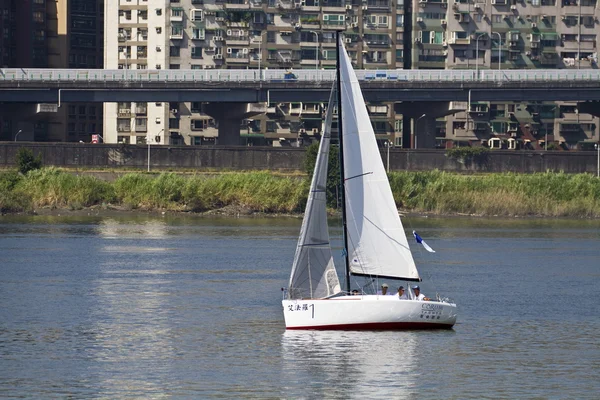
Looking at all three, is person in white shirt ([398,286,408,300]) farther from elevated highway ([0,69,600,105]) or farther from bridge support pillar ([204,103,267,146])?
bridge support pillar ([204,103,267,146])

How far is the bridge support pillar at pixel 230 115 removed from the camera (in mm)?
179500

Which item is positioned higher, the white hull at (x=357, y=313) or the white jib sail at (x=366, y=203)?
the white jib sail at (x=366, y=203)

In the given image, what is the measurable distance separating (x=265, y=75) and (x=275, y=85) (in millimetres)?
2681

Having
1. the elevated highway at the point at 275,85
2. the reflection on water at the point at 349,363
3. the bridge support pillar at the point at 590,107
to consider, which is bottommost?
the reflection on water at the point at 349,363

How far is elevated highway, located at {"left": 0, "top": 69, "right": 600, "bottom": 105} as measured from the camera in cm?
17162

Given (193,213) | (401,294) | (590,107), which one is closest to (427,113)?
(590,107)

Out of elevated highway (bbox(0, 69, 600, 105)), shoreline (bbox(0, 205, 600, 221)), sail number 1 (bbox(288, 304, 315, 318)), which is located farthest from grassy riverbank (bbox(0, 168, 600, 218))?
Answer: sail number 1 (bbox(288, 304, 315, 318))

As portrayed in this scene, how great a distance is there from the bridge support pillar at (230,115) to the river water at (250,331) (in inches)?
2711

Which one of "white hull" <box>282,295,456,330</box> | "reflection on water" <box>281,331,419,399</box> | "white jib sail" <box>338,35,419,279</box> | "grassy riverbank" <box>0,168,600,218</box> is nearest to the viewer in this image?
"reflection on water" <box>281,331,419,399</box>

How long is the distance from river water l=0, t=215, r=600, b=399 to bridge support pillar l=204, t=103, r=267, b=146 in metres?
68.9

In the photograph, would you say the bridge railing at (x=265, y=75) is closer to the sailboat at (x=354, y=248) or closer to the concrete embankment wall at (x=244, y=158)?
the concrete embankment wall at (x=244, y=158)

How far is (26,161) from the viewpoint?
149 meters

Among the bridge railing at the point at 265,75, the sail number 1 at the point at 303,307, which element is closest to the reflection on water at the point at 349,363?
the sail number 1 at the point at 303,307

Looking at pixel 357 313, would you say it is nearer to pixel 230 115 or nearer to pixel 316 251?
pixel 316 251
